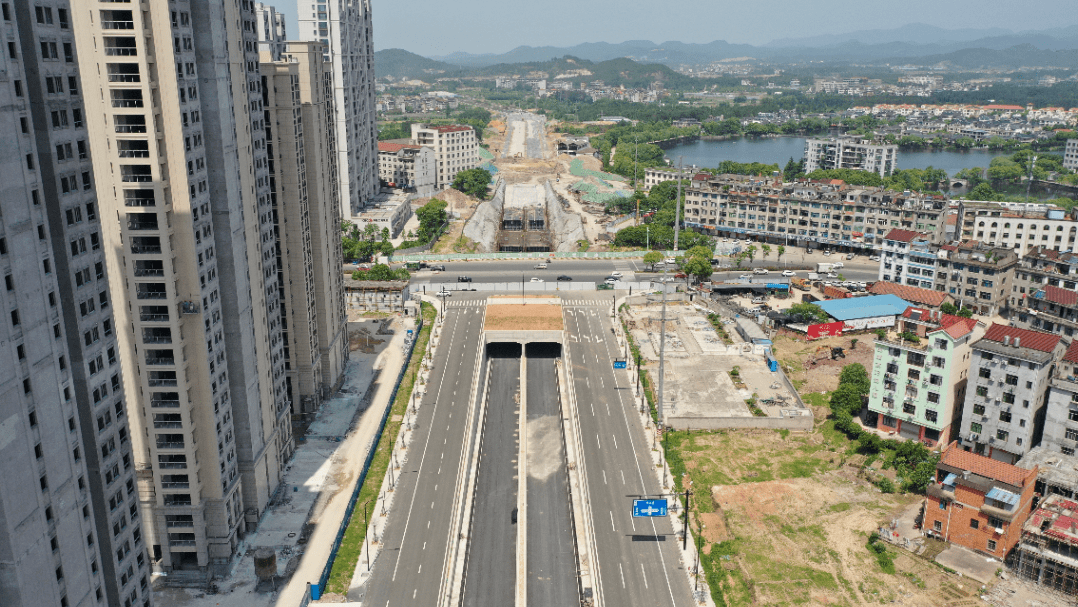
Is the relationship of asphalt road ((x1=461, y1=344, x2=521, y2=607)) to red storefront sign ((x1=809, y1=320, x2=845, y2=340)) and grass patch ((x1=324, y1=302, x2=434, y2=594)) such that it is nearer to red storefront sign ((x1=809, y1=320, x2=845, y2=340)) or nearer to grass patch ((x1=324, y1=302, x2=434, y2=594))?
grass patch ((x1=324, y1=302, x2=434, y2=594))

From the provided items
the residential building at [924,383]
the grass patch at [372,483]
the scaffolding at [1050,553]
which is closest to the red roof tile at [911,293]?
the residential building at [924,383]

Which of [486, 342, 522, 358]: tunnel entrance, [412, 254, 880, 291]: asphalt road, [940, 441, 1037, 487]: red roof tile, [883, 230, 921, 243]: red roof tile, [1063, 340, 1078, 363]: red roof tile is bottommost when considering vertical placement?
[486, 342, 522, 358]: tunnel entrance

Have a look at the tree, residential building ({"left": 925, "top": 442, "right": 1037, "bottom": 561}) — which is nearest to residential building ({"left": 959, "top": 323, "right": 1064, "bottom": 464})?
residential building ({"left": 925, "top": 442, "right": 1037, "bottom": 561})

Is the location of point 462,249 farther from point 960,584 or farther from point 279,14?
point 960,584

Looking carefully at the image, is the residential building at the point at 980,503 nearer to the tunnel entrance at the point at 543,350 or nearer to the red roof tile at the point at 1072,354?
the red roof tile at the point at 1072,354

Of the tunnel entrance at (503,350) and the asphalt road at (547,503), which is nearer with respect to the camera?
the asphalt road at (547,503)

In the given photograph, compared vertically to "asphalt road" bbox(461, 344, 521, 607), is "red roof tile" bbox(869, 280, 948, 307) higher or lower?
higher
